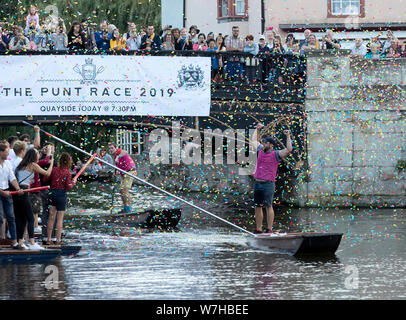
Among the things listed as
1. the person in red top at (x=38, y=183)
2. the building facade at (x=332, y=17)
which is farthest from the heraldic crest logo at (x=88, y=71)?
the building facade at (x=332, y=17)

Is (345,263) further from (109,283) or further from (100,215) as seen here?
(100,215)

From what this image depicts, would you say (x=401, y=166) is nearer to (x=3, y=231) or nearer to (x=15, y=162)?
(x=15, y=162)

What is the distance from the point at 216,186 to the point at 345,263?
588 inches

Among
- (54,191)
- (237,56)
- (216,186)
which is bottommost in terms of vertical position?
(216,186)

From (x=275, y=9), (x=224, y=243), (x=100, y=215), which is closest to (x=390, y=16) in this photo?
(x=275, y=9)

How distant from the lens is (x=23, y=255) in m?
13.4

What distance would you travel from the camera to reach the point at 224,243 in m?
15.7

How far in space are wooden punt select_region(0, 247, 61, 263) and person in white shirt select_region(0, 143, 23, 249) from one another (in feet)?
0.89

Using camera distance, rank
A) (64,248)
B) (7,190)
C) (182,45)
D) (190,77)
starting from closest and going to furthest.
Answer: (7,190)
(64,248)
(190,77)
(182,45)

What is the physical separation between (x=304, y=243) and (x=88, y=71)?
368 inches

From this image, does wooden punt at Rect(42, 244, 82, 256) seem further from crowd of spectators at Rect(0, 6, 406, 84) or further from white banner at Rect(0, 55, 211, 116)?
crowd of spectators at Rect(0, 6, 406, 84)

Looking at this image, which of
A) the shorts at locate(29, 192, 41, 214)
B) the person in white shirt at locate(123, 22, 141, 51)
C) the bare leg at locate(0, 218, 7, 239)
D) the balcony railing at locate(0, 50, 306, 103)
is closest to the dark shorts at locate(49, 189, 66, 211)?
the shorts at locate(29, 192, 41, 214)

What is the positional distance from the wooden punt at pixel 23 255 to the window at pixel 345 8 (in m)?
22.1

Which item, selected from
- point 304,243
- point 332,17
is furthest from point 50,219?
point 332,17
